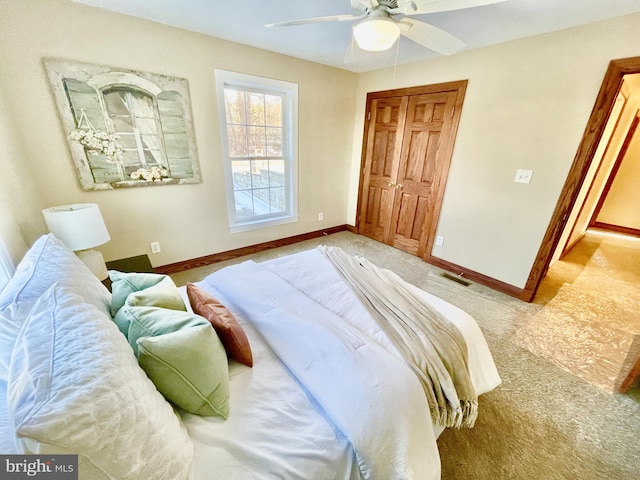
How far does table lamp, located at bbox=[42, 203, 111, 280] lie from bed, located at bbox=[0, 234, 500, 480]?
0.62 metres

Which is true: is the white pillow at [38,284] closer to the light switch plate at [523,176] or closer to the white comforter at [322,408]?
the white comforter at [322,408]

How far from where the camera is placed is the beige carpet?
1223mm

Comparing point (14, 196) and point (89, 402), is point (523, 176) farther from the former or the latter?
point (14, 196)

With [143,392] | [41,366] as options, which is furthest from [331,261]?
[41,366]

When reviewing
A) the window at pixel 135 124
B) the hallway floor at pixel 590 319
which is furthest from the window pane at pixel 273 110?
the hallway floor at pixel 590 319

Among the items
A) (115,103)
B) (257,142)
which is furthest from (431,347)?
(115,103)

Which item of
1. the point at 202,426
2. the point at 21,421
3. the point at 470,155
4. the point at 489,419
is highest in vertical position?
the point at 470,155

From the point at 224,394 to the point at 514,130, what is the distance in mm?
3122

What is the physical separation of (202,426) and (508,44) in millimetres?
3534

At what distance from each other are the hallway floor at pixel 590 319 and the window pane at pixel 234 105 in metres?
3.46

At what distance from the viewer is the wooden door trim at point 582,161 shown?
1897 mm

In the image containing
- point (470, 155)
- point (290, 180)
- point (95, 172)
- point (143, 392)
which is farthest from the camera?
point (290, 180)

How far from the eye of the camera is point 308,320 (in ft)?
3.96

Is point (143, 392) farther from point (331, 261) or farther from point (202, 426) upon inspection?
point (331, 261)
